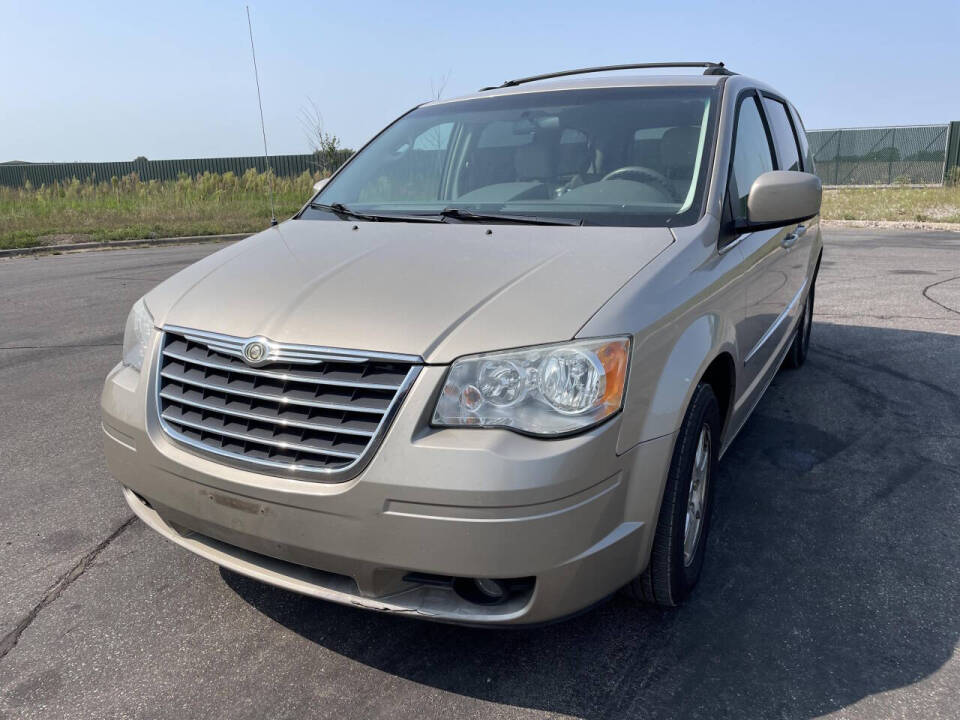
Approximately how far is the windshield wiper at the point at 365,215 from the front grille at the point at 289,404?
3.49 ft

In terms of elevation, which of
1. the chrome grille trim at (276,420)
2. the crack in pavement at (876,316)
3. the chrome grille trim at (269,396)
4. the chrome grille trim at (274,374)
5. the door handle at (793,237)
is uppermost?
the door handle at (793,237)

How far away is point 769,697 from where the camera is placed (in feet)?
7.23

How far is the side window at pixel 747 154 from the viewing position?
311 centimetres

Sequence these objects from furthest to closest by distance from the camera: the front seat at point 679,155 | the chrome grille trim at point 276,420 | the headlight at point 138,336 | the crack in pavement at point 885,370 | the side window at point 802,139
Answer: the side window at point 802,139, the crack in pavement at point 885,370, the front seat at point 679,155, the headlight at point 138,336, the chrome grille trim at point 276,420

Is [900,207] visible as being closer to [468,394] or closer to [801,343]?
[801,343]

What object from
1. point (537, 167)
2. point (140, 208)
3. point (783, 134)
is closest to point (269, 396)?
point (537, 167)

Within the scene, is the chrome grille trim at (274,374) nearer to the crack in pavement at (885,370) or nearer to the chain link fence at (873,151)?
the crack in pavement at (885,370)

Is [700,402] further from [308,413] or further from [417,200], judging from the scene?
[417,200]

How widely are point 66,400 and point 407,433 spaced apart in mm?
3898

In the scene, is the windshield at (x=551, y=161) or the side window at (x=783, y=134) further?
the side window at (x=783, y=134)

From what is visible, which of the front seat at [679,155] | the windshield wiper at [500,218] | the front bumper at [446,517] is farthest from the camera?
the front seat at [679,155]

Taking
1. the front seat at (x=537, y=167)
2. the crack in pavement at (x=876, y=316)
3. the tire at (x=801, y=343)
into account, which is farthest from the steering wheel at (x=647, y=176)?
the crack in pavement at (x=876, y=316)

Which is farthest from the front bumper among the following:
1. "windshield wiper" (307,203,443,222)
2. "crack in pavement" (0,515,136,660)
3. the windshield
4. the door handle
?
the door handle

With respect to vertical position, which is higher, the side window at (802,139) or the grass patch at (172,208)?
the side window at (802,139)
